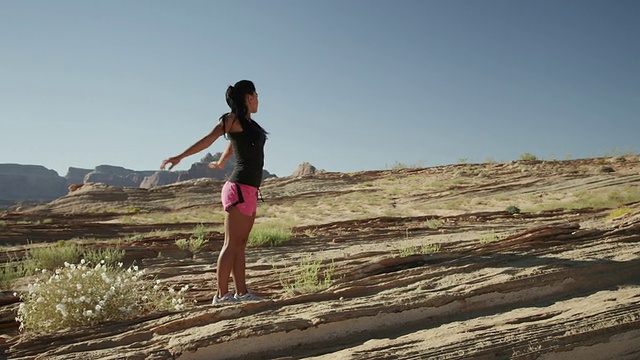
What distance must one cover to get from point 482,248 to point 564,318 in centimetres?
202

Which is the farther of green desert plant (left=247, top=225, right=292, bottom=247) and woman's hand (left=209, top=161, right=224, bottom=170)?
green desert plant (left=247, top=225, right=292, bottom=247)

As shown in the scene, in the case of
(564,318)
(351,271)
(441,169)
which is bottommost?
(564,318)

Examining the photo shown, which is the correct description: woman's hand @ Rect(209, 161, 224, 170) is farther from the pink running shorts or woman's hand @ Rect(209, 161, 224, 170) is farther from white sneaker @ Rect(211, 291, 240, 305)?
white sneaker @ Rect(211, 291, 240, 305)

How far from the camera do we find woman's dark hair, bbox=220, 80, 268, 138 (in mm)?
4227

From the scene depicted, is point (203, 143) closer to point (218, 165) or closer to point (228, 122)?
point (228, 122)

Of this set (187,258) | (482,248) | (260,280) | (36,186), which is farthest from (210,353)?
(36,186)

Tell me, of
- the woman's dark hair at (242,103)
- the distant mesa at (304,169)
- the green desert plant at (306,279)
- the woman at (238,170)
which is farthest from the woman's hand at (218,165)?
the distant mesa at (304,169)

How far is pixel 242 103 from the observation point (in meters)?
4.27

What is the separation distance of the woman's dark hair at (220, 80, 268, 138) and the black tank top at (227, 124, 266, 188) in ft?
0.12

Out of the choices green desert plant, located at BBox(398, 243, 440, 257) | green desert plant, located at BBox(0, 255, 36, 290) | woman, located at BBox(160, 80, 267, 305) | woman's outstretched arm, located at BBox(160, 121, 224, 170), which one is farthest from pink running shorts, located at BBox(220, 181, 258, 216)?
green desert plant, located at BBox(0, 255, 36, 290)

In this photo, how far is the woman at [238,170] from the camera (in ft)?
13.7

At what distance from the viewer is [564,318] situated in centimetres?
387

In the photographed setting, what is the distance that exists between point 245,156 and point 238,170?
138mm

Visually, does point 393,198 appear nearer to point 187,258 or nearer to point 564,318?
point 187,258
